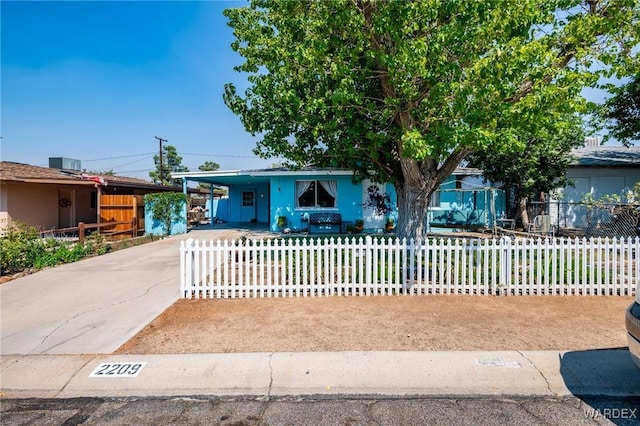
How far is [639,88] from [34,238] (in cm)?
2162

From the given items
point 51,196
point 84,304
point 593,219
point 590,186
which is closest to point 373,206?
point 593,219

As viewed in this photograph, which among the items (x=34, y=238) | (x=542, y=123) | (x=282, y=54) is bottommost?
(x=34, y=238)

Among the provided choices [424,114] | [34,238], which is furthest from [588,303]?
[34,238]

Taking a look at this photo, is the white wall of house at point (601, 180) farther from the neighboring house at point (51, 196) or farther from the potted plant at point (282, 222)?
the neighboring house at point (51, 196)

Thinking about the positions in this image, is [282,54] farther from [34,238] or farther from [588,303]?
[34,238]

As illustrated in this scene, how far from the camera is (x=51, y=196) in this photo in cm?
1541

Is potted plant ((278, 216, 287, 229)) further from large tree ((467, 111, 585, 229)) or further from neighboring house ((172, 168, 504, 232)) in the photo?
large tree ((467, 111, 585, 229))

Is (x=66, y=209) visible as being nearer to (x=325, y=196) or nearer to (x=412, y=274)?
(x=325, y=196)

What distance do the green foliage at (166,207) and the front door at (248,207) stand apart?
24.1ft

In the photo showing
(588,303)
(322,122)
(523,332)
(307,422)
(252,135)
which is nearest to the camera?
(307,422)

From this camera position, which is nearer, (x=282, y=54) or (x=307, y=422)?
(x=307, y=422)

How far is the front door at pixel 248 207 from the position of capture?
23.4m

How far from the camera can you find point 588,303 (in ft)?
19.4

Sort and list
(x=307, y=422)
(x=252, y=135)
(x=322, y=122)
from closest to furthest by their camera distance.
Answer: (x=307, y=422), (x=322, y=122), (x=252, y=135)
